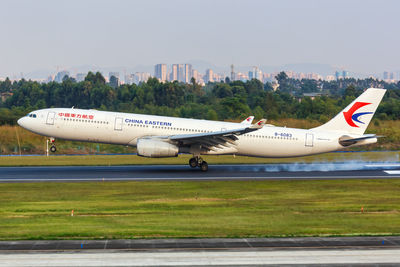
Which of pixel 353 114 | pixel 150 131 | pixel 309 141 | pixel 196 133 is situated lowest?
pixel 309 141

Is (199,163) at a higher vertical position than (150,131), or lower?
lower

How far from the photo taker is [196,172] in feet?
139

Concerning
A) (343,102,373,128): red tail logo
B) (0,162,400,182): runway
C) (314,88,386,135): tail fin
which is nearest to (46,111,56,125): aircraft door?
(0,162,400,182): runway

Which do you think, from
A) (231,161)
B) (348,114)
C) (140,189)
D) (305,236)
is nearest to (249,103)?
(231,161)

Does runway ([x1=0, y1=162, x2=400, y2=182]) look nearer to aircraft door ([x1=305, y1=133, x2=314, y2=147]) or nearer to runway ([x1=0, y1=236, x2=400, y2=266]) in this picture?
aircraft door ([x1=305, y1=133, x2=314, y2=147])

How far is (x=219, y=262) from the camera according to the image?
664 inches

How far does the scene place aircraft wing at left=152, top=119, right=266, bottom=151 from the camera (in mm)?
39812

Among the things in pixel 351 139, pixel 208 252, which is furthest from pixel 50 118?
pixel 208 252

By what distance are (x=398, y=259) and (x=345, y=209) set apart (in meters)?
10.2

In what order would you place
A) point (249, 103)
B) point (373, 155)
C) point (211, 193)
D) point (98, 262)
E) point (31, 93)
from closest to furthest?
point (98, 262) < point (211, 193) < point (373, 155) < point (249, 103) < point (31, 93)

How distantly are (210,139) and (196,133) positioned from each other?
1.58 meters

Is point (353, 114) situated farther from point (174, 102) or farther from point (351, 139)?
point (174, 102)

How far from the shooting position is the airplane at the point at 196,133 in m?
40.9

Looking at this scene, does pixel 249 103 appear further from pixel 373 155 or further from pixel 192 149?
pixel 192 149
